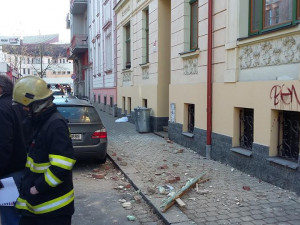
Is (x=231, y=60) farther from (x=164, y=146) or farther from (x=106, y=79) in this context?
(x=106, y=79)

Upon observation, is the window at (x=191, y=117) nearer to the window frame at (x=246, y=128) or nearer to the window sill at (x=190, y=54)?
the window sill at (x=190, y=54)

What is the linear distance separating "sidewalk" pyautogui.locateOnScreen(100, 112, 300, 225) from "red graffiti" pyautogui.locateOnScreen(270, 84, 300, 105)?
55.5 inches

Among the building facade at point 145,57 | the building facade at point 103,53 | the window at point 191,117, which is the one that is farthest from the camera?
the building facade at point 103,53

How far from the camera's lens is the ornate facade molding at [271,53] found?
554cm

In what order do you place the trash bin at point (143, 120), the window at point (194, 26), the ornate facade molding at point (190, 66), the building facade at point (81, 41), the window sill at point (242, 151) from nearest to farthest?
the window sill at point (242, 151) < the ornate facade molding at point (190, 66) < the window at point (194, 26) < the trash bin at point (143, 120) < the building facade at point (81, 41)

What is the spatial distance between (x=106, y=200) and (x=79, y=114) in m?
2.53

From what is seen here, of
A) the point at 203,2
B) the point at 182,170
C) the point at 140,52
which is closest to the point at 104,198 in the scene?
the point at 182,170

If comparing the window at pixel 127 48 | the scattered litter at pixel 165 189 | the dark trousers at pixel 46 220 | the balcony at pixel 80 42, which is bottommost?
the scattered litter at pixel 165 189

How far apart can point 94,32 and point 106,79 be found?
7.58 meters

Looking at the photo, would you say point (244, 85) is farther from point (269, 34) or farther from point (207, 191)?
point (207, 191)

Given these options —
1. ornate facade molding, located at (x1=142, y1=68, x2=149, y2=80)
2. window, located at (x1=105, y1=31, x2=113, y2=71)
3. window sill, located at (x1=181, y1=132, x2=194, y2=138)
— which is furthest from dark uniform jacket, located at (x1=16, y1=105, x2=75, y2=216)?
window, located at (x1=105, y1=31, x2=113, y2=71)

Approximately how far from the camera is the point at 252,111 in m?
6.88

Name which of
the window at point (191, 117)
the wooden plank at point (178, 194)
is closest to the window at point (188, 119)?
the window at point (191, 117)

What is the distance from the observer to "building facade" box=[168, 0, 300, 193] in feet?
18.7
